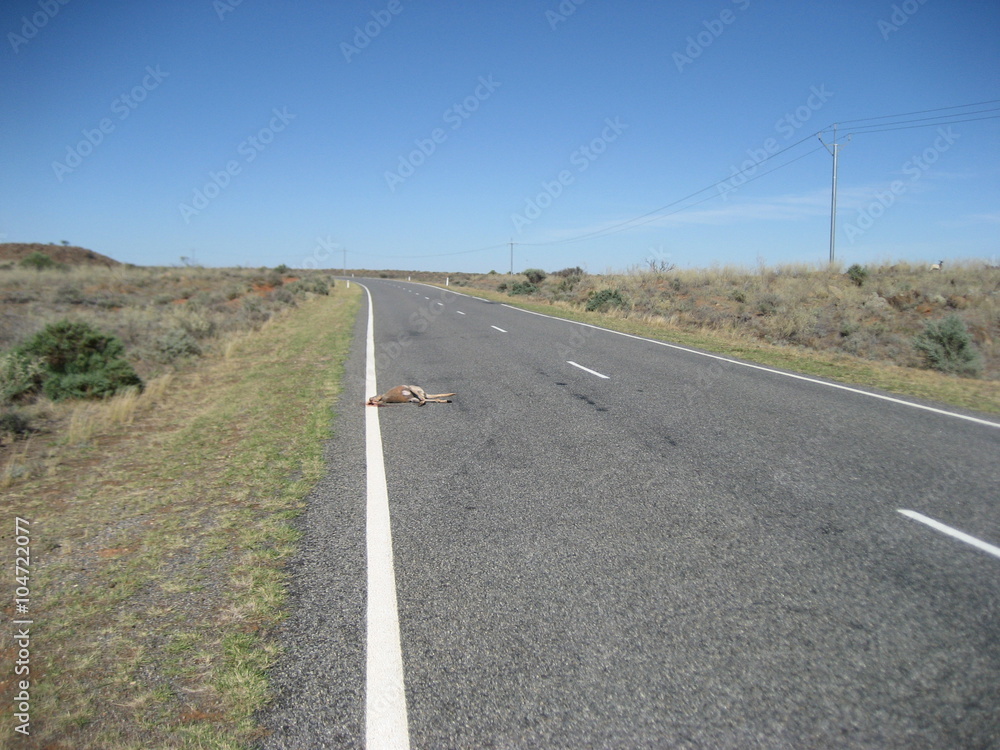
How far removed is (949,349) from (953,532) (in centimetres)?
1299

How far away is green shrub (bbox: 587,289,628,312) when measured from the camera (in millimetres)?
28261

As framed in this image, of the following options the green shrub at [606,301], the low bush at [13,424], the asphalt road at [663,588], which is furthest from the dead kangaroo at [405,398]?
the green shrub at [606,301]

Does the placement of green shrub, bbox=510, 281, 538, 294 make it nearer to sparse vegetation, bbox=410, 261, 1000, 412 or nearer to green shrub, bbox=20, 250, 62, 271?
sparse vegetation, bbox=410, 261, 1000, 412

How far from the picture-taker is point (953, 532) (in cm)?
402

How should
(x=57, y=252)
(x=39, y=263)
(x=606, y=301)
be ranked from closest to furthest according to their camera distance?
(x=606, y=301)
(x=39, y=263)
(x=57, y=252)

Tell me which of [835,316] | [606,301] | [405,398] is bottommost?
[405,398]

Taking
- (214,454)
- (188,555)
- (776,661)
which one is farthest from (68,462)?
(776,661)

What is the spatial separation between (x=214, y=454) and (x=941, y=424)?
8.19 metres

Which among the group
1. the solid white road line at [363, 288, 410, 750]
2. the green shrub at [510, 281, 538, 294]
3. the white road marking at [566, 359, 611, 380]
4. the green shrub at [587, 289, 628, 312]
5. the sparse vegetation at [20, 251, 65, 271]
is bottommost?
the solid white road line at [363, 288, 410, 750]

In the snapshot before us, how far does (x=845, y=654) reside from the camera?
9.03ft

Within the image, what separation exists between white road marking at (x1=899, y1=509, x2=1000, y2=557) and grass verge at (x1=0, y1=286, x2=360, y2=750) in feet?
13.8

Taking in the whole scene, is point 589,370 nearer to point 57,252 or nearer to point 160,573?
point 160,573

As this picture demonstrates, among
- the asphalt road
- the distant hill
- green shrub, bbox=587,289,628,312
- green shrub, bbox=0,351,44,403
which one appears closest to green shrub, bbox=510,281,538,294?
green shrub, bbox=587,289,628,312

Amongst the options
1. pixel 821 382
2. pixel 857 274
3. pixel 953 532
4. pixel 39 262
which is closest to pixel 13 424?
pixel 953 532
